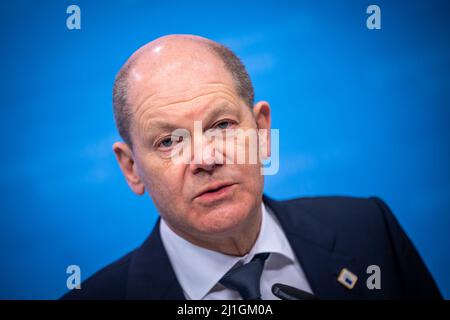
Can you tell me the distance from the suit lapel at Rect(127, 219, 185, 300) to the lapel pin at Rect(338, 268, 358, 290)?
2.36ft

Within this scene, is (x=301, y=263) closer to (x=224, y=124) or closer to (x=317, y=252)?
(x=317, y=252)

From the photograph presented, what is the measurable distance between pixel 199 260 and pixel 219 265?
0.09 meters

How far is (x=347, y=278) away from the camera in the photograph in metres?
1.88

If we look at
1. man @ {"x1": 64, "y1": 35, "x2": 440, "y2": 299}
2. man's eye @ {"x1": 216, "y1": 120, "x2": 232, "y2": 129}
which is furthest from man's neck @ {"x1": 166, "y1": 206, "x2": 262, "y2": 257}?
man's eye @ {"x1": 216, "y1": 120, "x2": 232, "y2": 129}

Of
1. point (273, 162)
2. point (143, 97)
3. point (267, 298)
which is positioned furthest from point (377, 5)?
point (267, 298)

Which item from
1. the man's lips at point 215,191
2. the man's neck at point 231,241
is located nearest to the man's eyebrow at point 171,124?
the man's lips at point 215,191

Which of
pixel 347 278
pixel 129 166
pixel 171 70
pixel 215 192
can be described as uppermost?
pixel 171 70

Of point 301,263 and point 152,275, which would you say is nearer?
point 152,275

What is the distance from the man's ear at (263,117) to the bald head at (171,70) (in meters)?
0.06

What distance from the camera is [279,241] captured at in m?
1.91

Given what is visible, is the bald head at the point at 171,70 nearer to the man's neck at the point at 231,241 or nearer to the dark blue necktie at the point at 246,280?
the man's neck at the point at 231,241

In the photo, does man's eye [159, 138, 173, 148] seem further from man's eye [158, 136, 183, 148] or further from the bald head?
the bald head

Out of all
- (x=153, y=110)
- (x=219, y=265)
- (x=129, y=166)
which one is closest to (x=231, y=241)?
(x=219, y=265)
